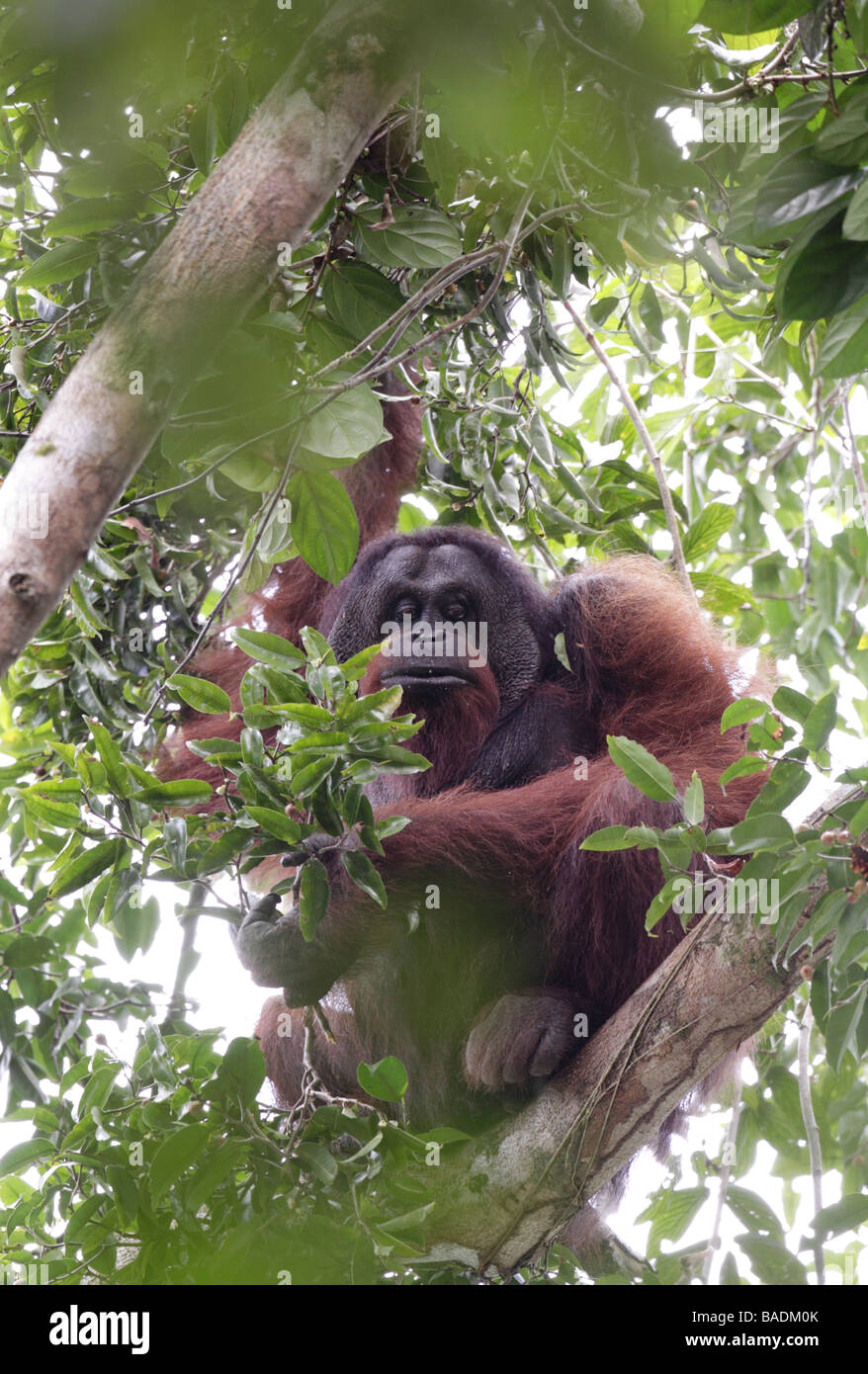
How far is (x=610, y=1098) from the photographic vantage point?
8.21 feet

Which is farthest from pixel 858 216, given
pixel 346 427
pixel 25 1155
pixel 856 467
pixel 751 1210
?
pixel 751 1210

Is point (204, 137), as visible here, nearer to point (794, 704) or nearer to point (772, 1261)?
point (794, 704)

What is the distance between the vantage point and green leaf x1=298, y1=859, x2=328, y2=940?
2301mm

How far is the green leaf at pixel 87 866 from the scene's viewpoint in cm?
244

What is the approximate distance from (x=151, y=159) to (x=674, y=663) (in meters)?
1.85

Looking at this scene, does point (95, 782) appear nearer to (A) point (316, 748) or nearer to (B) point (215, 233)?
(A) point (316, 748)

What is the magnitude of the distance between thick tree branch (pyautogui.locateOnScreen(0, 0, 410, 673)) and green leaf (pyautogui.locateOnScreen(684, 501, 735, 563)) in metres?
2.09

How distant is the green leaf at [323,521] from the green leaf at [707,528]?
158 cm

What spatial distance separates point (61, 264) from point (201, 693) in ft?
3.12

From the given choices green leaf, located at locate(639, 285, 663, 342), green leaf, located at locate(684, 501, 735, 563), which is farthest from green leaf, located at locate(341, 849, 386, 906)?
green leaf, located at locate(684, 501, 735, 563)

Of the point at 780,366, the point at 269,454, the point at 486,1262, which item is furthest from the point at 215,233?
the point at 780,366

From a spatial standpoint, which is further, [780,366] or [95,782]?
[780,366]

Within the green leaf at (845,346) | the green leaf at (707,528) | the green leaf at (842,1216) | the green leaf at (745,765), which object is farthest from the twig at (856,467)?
the green leaf at (842,1216)

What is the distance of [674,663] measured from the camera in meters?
3.52
